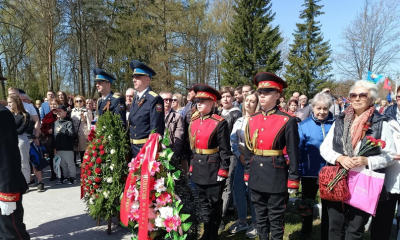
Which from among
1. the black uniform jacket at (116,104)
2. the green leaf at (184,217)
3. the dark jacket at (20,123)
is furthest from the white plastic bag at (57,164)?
the green leaf at (184,217)

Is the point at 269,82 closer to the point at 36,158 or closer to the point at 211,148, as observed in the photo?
the point at 211,148

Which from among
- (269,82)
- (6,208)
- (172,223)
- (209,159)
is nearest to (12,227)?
(6,208)

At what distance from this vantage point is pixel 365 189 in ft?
8.67

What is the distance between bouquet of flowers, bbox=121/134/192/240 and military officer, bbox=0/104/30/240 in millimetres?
1104

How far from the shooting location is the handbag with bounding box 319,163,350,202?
8.85 feet

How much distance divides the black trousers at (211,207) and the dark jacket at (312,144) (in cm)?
114

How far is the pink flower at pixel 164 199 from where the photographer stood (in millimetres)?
3072

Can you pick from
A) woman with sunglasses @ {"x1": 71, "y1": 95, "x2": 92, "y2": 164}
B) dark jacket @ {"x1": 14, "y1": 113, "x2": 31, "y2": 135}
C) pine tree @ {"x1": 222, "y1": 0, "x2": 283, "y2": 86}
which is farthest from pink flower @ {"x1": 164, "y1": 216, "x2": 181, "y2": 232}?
pine tree @ {"x1": 222, "y1": 0, "x2": 283, "y2": 86}

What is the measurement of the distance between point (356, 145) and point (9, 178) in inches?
131

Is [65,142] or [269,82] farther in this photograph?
[65,142]

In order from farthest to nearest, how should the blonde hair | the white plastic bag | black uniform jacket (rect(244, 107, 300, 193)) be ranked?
the white plastic bag < the blonde hair < black uniform jacket (rect(244, 107, 300, 193))

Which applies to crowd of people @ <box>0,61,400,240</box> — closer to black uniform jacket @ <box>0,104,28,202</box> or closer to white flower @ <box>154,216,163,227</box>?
white flower @ <box>154,216,163,227</box>

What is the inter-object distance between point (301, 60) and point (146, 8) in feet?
53.9

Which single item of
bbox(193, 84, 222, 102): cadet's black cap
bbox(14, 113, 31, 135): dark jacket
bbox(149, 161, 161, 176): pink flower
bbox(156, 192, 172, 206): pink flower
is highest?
bbox(193, 84, 222, 102): cadet's black cap
